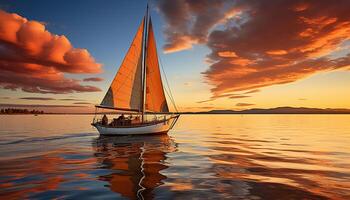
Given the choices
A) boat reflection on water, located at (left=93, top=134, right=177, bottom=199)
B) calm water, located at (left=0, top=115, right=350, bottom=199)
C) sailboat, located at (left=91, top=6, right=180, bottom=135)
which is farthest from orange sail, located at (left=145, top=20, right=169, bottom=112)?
calm water, located at (left=0, top=115, right=350, bottom=199)

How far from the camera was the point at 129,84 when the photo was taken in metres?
40.1

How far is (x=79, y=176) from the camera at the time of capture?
14.1 meters

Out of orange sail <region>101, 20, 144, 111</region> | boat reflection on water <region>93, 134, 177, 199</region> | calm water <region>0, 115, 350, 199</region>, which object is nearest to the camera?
calm water <region>0, 115, 350, 199</region>

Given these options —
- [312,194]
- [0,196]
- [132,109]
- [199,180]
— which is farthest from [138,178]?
[132,109]

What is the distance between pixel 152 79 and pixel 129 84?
3841mm

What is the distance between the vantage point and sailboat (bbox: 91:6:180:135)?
3931cm

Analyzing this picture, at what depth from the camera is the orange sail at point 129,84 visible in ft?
Answer: 129

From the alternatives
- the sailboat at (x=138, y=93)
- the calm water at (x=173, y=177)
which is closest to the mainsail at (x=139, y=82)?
the sailboat at (x=138, y=93)

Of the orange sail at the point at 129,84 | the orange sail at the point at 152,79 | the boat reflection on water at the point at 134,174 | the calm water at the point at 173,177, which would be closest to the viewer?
the calm water at the point at 173,177

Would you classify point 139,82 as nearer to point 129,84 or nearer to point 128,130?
point 129,84

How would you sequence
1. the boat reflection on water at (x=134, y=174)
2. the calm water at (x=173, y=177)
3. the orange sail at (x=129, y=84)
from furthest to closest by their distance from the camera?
the orange sail at (x=129, y=84) < the boat reflection on water at (x=134, y=174) < the calm water at (x=173, y=177)

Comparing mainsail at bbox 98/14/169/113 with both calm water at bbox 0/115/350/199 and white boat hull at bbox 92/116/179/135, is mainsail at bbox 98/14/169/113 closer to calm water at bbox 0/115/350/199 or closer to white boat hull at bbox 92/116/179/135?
white boat hull at bbox 92/116/179/135

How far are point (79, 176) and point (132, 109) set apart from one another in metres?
26.9

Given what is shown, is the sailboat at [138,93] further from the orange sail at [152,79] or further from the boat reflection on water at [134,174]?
the boat reflection on water at [134,174]
